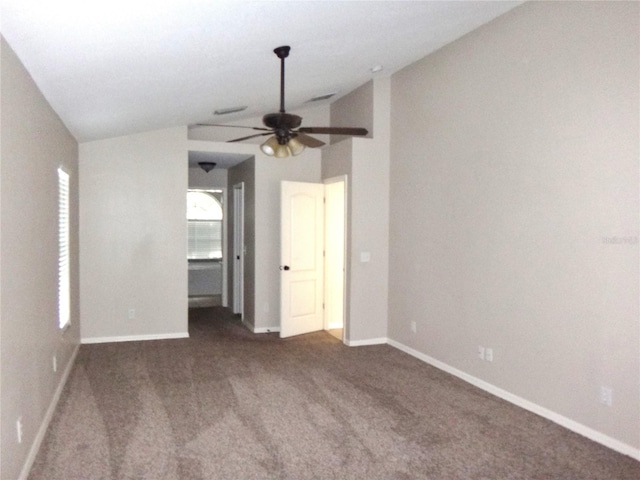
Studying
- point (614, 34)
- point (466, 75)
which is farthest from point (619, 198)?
point (466, 75)

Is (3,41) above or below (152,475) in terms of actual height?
above

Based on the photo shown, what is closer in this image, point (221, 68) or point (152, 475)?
point (152, 475)

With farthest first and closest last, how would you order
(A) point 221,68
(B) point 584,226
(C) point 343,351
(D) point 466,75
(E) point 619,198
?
(C) point 343,351
(D) point 466,75
(A) point 221,68
(B) point 584,226
(E) point 619,198

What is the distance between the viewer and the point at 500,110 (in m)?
4.32

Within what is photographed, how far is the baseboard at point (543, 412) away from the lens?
327 cm

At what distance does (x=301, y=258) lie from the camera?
21.5 feet

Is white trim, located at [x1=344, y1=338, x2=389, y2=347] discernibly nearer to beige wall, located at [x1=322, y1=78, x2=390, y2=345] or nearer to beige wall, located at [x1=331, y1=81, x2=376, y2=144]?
beige wall, located at [x1=322, y1=78, x2=390, y2=345]

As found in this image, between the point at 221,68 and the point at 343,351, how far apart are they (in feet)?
11.3

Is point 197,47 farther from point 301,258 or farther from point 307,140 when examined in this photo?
point 301,258

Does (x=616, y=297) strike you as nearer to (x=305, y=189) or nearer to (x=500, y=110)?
(x=500, y=110)

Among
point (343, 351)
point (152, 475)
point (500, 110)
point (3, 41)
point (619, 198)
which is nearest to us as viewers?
point (3, 41)

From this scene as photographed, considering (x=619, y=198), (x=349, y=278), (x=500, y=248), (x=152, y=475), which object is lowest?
(x=152, y=475)

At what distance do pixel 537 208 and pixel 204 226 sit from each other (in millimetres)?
7209

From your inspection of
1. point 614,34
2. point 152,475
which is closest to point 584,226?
point 614,34
